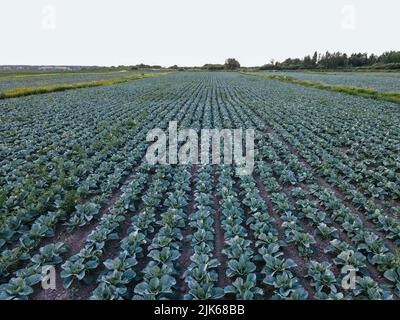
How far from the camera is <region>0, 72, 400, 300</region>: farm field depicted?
3.62m

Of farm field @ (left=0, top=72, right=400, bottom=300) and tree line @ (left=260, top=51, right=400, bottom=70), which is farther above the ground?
tree line @ (left=260, top=51, right=400, bottom=70)

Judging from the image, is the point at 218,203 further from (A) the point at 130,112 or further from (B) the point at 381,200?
(A) the point at 130,112

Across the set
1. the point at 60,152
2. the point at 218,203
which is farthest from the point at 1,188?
the point at 218,203

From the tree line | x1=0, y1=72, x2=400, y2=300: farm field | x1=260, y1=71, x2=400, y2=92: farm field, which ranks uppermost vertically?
the tree line

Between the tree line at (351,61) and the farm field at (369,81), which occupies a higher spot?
the tree line at (351,61)

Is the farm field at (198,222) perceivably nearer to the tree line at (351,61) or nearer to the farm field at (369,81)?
the farm field at (369,81)

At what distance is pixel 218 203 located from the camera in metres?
6.07

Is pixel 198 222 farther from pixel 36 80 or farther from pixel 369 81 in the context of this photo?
pixel 36 80

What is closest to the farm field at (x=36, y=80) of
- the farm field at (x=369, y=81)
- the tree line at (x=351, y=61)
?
the farm field at (x=369, y=81)

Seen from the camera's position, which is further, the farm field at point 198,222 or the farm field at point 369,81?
the farm field at point 369,81

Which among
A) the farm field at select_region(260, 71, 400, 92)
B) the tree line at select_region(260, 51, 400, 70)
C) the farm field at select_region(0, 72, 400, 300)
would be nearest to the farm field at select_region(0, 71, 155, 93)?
the farm field at select_region(0, 72, 400, 300)

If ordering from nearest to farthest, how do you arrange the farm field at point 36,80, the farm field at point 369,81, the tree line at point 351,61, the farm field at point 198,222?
the farm field at point 198,222 < the farm field at point 369,81 < the farm field at point 36,80 < the tree line at point 351,61

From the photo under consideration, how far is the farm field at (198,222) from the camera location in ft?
11.9

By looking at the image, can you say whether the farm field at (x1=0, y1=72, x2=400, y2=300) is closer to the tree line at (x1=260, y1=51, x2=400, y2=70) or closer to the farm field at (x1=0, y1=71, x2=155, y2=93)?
the farm field at (x1=0, y1=71, x2=155, y2=93)
